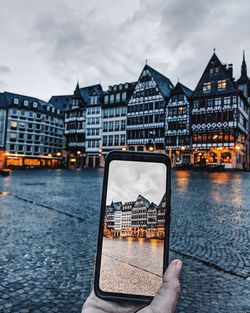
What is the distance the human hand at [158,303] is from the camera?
1499 millimetres

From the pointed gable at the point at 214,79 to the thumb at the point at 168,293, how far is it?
45776 mm

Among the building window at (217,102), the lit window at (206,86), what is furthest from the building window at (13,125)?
the building window at (217,102)

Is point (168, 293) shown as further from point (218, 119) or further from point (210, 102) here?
point (210, 102)

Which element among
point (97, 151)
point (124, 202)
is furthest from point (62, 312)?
point (97, 151)

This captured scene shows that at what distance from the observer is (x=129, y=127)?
175 ft

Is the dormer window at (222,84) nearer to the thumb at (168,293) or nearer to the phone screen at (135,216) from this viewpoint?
the phone screen at (135,216)

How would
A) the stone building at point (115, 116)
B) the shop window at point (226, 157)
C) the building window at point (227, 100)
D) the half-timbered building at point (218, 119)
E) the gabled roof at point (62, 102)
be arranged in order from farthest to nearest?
the gabled roof at point (62, 102), the stone building at point (115, 116), the building window at point (227, 100), the shop window at point (226, 157), the half-timbered building at point (218, 119)

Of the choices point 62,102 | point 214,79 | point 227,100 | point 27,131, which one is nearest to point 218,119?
point 227,100

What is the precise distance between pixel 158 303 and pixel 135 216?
0.52 metres

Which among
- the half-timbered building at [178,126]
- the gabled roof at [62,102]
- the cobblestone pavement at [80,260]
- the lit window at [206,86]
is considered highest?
the gabled roof at [62,102]

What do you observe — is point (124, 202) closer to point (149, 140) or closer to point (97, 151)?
point (149, 140)

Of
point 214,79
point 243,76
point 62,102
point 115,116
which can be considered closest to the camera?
point 214,79

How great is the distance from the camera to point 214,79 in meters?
45.4

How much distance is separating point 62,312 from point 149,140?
155ft
